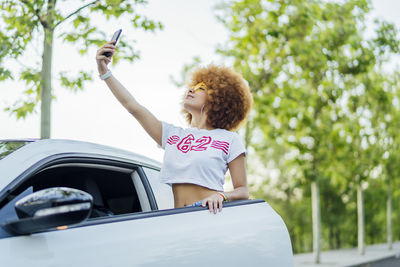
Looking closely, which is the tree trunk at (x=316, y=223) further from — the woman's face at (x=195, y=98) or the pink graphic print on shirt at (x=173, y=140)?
the pink graphic print on shirt at (x=173, y=140)

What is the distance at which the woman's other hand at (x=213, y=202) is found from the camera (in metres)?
2.66

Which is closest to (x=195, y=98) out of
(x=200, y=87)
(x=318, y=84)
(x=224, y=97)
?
(x=200, y=87)

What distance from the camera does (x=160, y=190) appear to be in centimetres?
314

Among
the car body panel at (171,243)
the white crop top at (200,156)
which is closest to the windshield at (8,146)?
the car body panel at (171,243)

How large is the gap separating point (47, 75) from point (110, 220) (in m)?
4.11

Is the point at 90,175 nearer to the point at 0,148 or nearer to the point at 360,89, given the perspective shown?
the point at 0,148

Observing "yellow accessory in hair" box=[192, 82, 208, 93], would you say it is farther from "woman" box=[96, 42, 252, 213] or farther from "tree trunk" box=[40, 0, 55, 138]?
"tree trunk" box=[40, 0, 55, 138]

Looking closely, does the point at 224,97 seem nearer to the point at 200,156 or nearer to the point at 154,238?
the point at 200,156

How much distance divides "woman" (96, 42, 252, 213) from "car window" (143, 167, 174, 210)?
0.12 metres

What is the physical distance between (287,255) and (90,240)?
48.7 inches

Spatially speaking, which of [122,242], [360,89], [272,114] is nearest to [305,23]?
[272,114]

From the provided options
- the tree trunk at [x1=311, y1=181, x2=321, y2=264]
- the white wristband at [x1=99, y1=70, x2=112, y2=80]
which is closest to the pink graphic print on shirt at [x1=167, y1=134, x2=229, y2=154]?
the white wristband at [x1=99, y1=70, x2=112, y2=80]

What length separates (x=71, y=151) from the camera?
2.38 meters

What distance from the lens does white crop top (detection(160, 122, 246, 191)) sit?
2930mm
